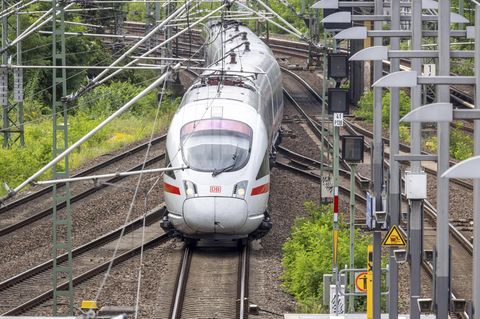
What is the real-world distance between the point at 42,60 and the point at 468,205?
2019 cm

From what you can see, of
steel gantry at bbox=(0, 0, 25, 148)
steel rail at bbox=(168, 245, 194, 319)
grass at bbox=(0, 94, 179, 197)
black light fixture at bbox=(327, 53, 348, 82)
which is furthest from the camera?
grass at bbox=(0, 94, 179, 197)

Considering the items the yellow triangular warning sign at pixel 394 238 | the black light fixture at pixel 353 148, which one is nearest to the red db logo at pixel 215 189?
the black light fixture at pixel 353 148

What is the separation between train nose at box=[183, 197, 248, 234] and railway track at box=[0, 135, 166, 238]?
3178 millimetres

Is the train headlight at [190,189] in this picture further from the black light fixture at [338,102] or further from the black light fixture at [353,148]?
the black light fixture at [353,148]

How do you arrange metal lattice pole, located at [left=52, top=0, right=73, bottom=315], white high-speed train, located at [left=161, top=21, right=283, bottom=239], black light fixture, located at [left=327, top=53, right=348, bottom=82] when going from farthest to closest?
white high-speed train, located at [left=161, top=21, right=283, bottom=239]
metal lattice pole, located at [left=52, top=0, right=73, bottom=315]
black light fixture, located at [left=327, top=53, right=348, bottom=82]

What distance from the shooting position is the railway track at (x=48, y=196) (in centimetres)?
2798

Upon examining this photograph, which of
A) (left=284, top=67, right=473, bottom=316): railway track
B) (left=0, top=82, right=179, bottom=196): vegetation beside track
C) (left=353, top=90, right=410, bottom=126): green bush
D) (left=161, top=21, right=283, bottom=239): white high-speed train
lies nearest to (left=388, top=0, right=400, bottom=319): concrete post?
(left=284, top=67, right=473, bottom=316): railway track

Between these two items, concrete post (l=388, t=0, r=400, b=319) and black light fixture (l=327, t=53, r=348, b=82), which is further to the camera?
black light fixture (l=327, t=53, r=348, b=82)

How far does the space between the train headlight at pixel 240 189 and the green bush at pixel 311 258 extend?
1.31 metres

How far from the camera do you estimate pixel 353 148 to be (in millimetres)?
17500

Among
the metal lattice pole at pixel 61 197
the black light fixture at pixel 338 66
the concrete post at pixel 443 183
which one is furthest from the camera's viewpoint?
the metal lattice pole at pixel 61 197

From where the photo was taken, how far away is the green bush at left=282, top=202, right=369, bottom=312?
820 inches

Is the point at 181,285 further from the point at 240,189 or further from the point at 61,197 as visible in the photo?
the point at 61,197

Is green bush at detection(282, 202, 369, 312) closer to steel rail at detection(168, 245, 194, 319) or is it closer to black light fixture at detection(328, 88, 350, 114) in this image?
steel rail at detection(168, 245, 194, 319)
